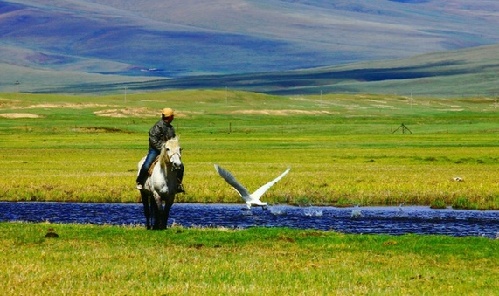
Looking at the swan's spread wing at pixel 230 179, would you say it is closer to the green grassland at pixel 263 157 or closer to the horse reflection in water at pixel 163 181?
the horse reflection in water at pixel 163 181

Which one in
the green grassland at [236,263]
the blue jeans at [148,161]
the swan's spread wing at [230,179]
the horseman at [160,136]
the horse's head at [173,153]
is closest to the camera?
the green grassland at [236,263]

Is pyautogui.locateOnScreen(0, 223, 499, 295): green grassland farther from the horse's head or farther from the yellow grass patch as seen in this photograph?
the yellow grass patch

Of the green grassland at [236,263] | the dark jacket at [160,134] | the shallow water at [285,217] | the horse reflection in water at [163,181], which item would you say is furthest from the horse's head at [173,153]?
the shallow water at [285,217]

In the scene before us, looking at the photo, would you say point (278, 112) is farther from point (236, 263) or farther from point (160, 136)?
point (236, 263)

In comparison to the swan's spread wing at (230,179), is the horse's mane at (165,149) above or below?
above

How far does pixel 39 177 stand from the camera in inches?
1581

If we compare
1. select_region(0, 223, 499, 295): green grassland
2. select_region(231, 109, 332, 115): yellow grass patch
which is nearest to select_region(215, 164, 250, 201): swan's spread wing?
select_region(0, 223, 499, 295): green grassland

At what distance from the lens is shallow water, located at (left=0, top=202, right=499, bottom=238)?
2767 cm

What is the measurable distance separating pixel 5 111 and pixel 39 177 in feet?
257

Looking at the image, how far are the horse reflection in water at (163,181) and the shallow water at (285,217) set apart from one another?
14.6 feet

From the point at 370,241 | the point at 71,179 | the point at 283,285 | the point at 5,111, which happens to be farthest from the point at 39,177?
the point at 5,111

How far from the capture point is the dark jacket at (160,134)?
76.4 ft

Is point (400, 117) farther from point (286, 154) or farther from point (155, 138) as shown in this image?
point (155, 138)

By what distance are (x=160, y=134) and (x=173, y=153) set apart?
100 cm
